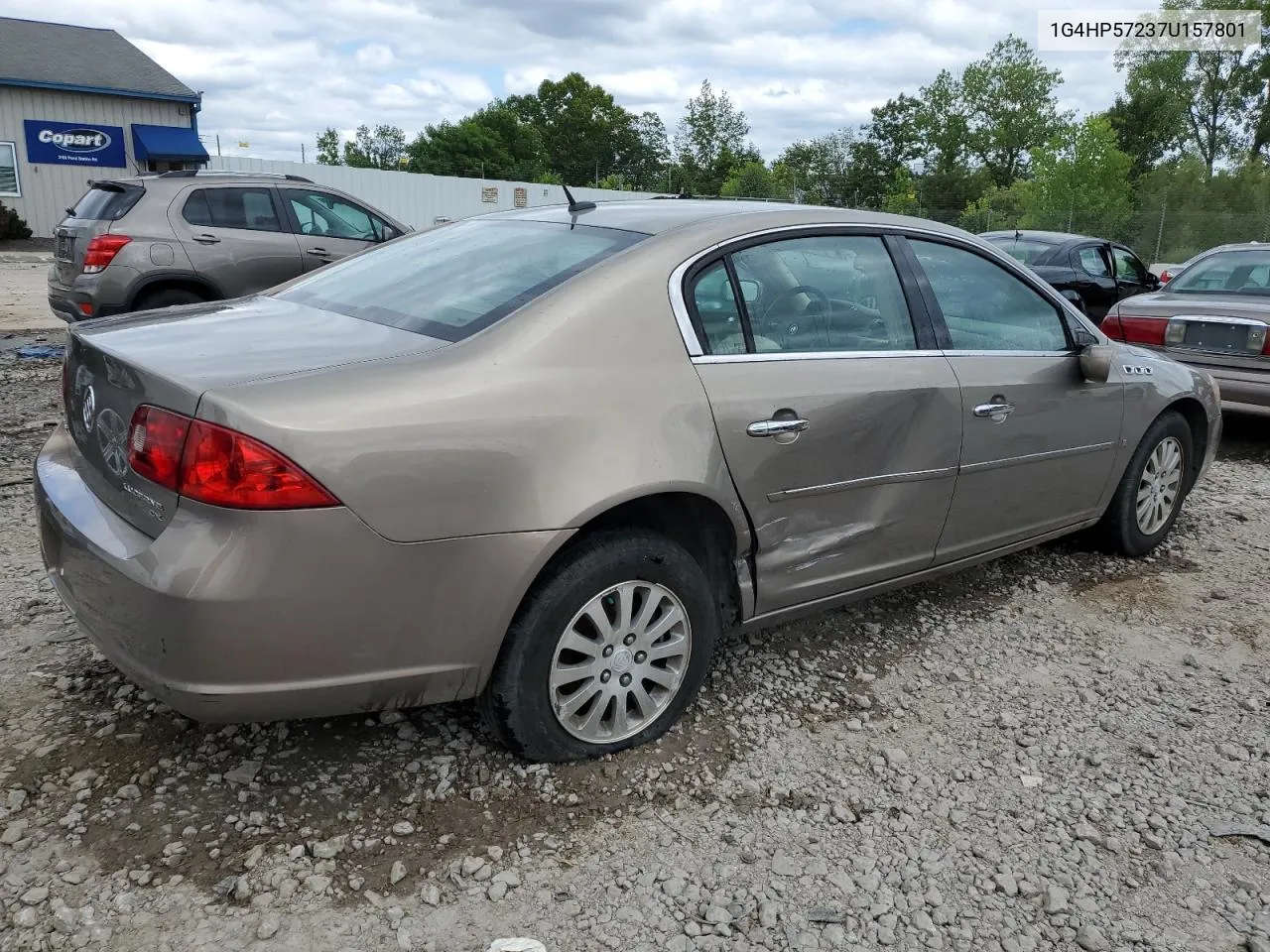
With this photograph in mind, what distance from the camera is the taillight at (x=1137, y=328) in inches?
284

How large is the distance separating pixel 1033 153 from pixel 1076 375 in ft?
148

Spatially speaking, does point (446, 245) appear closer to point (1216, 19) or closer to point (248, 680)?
point (248, 680)

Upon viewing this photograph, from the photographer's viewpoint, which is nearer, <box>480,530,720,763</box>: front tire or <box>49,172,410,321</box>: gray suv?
<box>480,530,720,763</box>: front tire

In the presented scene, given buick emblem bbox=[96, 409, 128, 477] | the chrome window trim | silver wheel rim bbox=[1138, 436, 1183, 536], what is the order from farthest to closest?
1. silver wheel rim bbox=[1138, 436, 1183, 536]
2. the chrome window trim
3. buick emblem bbox=[96, 409, 128, 477]

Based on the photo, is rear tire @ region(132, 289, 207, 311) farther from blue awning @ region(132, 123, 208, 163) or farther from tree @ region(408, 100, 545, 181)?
Answer: tree @ region(408, 100, 545, 181)

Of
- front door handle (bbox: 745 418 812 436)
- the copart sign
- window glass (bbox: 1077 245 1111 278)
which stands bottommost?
front door handle (bbox: 745 418 812 436)

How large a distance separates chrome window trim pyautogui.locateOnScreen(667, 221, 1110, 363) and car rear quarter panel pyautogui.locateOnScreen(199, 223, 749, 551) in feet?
0.14

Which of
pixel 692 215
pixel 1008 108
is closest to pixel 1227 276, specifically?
pixel 692 215

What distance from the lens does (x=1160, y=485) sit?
4723 millimetres

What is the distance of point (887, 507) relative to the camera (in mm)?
3348

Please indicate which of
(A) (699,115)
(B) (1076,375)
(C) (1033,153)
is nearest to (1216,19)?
(C) (1033,153)

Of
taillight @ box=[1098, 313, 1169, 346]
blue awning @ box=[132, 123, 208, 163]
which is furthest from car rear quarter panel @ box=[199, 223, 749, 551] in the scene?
blue awning @ box=[132, 123, 208, 163]

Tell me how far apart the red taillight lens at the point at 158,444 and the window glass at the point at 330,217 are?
23.6 feet

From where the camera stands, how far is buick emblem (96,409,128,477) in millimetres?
2465
